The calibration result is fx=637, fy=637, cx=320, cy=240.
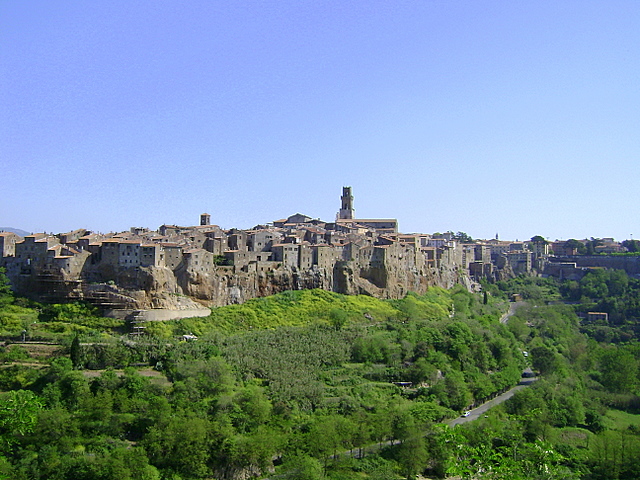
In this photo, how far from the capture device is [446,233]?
91.7 metres

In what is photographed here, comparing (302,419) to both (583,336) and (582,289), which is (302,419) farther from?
(582,289)

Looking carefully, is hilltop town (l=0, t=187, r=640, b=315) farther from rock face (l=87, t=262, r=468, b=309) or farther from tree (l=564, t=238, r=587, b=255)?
tree (l=564, t=238, r=587, b=255)

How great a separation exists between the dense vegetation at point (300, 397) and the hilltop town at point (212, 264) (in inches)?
53.0

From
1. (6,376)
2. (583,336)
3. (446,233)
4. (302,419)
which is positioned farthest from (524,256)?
(6,376)

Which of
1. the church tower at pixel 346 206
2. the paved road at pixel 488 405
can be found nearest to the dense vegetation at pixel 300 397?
the paved road at pixel 488 405

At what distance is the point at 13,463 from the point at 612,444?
97.2 ft

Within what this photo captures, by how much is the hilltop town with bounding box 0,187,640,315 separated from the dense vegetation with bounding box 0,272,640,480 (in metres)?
1.35

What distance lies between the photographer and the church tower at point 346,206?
3142 inches

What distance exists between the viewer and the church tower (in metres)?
79.8

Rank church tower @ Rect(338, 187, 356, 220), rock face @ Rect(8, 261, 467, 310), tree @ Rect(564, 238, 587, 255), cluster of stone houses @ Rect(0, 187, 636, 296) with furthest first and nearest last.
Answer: tree @ Rect(564, 238, 587, 255)
church tower @ Rect(338, 187, 356, 220)
cluster of stone houses @ Rect(0, 187, 636, 296)
rock face @ Rect(8, 261, 467, 310)

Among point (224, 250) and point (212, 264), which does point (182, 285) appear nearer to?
point (212, 264)

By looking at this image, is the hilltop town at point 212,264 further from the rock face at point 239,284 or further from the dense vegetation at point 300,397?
the dense vegetation at point 300,397

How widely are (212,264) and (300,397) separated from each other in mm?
12297

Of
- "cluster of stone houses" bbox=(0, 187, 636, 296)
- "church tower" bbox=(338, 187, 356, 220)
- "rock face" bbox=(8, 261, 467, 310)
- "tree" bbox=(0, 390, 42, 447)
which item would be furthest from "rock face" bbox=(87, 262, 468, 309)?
"tree" bbox=(0, 390, 42, 447)
